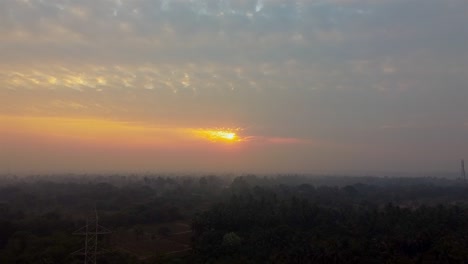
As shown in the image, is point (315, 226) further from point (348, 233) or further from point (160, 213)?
point (160, 213)

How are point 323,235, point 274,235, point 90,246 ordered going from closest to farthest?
point 90,246
point 274,235
point 323,235

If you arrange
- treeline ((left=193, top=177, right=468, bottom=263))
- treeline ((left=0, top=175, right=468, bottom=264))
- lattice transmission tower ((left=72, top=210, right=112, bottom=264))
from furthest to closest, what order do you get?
treeline ((left=0, top=175, right=468, bottom=264)) < treeline ((left=193, top=177, right=468, bottom=263)) < lattice transmission tower ((left=72, top=210, right=112, bottom=264))

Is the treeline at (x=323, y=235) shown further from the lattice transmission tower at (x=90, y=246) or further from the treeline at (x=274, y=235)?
the lattice transmission tower at (x=90, y=246)

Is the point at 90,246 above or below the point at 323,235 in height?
above

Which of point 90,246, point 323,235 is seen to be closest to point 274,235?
point 323,235

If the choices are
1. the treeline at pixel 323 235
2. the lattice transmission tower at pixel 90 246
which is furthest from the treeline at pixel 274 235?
the lattice transmission tower at pixel 90 246

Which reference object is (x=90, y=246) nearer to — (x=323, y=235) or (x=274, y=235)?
(x=274, y=235)

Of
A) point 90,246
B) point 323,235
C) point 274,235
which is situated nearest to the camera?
point 90,246

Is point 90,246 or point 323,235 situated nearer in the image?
point 90,246

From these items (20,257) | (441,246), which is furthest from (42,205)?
(441,246)

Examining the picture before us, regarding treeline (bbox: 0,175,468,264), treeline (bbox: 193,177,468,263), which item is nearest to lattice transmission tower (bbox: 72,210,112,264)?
treeline (bbox: 0,175,468,264)

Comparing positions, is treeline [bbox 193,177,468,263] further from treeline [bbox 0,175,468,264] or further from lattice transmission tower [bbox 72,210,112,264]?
lattice transmission tower [bbox 72,210,112,264]
